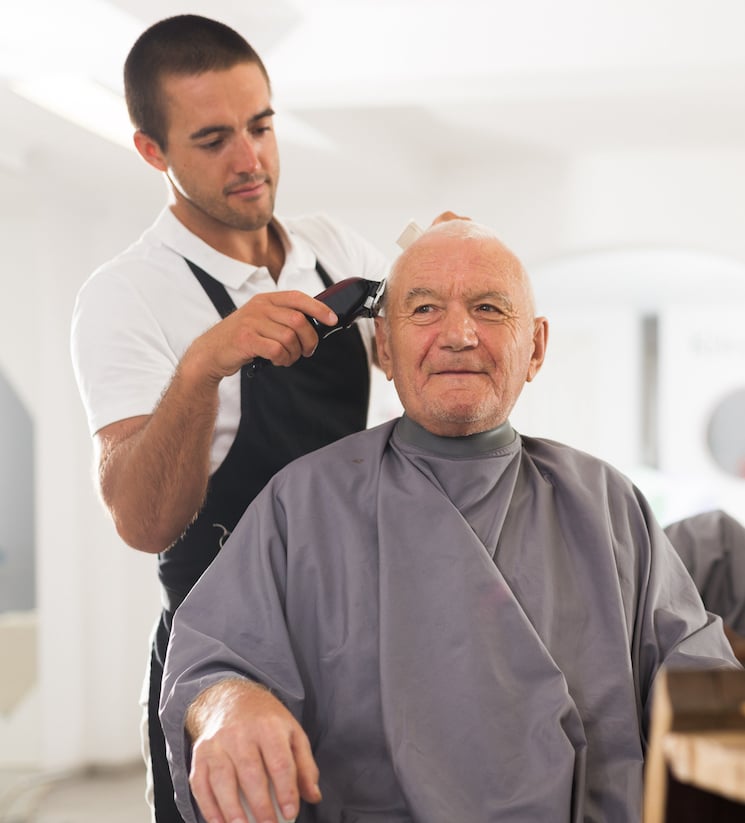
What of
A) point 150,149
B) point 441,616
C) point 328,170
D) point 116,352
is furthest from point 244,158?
point 328,170

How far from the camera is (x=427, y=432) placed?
1.90 meters

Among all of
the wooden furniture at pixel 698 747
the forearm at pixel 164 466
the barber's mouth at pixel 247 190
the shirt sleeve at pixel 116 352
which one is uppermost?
the barber's mouth at pixel 247 190

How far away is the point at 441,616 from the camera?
165 centimetres

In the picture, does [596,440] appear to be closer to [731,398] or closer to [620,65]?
[731,398]

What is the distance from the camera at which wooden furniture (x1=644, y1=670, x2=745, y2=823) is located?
0.96m

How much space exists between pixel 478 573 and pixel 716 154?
4.74 m

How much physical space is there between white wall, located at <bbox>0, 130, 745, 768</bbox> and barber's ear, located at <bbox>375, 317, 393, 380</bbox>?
3869 millimetres

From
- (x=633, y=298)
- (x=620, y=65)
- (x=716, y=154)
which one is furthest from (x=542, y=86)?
(x=633, y=298)

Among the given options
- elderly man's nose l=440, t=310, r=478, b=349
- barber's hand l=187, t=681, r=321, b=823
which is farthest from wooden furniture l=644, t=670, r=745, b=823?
elderly man's nose l=440, t=310, r=478, b=349

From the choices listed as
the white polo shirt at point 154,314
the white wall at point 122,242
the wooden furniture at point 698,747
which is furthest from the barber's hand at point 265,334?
the white wall at point 122,242

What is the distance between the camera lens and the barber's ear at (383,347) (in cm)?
196

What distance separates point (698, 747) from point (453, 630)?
693 mm

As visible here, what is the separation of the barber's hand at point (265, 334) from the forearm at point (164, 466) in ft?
0.20

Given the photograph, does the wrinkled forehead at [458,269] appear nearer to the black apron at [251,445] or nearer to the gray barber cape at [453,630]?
the gray barber cape at [453,630]
